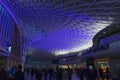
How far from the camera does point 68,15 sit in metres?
31.3

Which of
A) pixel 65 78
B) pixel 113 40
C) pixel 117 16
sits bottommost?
pixel 65 78

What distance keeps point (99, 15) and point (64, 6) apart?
7106 mm

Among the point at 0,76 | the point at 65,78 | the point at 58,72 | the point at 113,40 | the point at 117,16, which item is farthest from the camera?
the point at 113,40

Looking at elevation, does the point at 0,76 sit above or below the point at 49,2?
below

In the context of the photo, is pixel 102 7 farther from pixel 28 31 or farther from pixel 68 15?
pixel 28 31

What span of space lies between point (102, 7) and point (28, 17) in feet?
53.1

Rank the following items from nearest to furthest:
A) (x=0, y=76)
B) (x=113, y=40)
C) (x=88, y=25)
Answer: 1. (x=0, y=76)
2. (x=113, y=40)
3. (x=88, y=25)

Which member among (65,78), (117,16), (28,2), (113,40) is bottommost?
(65,78)

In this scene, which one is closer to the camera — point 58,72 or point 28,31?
point 58,72

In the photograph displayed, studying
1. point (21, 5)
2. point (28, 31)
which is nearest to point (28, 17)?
point (21, 5)

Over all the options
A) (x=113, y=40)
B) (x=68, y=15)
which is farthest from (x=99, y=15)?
(x=113, y=40)

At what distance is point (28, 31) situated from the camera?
156ft

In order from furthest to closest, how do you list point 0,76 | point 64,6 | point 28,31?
1. point 28,31
2. point 64,6
3. point 0,76

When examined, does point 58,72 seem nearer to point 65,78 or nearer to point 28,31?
point 65,78
